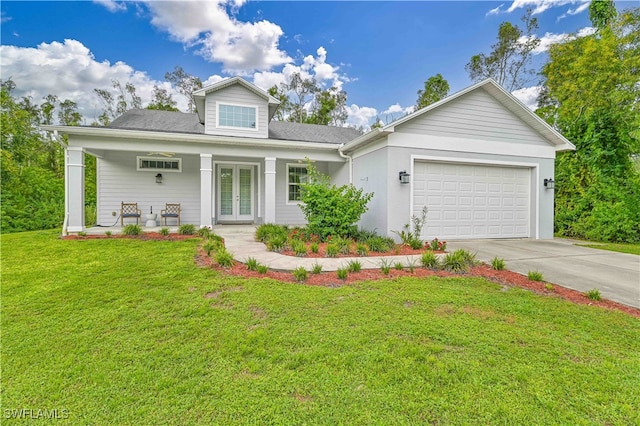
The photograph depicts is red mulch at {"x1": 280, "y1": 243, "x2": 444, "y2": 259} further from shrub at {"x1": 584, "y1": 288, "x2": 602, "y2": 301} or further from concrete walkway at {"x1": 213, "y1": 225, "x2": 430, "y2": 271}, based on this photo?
shrub at {"x1": 584, "y1": 288, "x2": 602, "y2": 301}

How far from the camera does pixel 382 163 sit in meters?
7.92

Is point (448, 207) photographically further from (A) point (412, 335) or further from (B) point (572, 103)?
(B) point (572, 103)

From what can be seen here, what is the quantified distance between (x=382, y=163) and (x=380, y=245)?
8.12 ft

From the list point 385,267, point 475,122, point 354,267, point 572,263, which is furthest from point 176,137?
point 572,263

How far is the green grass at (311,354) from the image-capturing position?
1.86 meters

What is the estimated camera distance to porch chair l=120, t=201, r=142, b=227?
9.77 m

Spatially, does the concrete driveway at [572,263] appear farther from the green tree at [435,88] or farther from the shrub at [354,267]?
the green tree at [435,88]

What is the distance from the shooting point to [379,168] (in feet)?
26.6

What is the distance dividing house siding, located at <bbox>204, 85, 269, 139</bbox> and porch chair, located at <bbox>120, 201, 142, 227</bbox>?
12.1 ft

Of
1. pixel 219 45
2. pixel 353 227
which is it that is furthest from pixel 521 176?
pixel 219 45

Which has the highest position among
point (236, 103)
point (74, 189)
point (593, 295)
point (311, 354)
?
point (236, 103)

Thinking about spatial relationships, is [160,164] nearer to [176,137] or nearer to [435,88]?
[176,137]

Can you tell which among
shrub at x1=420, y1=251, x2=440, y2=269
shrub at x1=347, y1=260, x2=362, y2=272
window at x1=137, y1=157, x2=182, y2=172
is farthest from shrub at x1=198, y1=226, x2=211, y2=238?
shrub at x1=420, y1=251, x2=440, y2=269

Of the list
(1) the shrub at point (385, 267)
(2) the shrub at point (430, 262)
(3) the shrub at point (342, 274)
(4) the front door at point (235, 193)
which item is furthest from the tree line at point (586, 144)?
(3) the shrub at point (342, 274)
